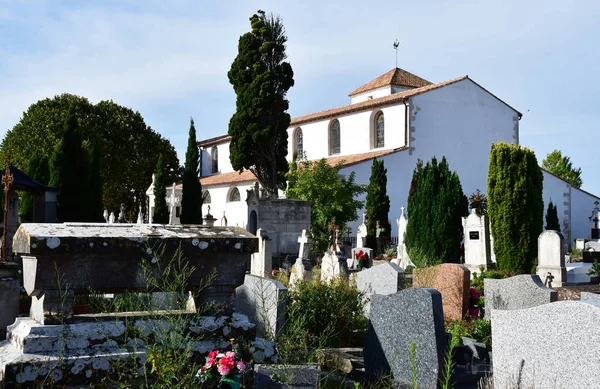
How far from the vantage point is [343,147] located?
128 ft

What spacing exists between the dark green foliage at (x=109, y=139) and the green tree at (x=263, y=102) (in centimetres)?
1300

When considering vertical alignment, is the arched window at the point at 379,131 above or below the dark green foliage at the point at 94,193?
above

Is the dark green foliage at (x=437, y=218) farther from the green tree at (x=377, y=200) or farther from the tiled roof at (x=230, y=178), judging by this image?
the tiled roof at (x=230, y=178)

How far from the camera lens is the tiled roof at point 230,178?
39.5 metres

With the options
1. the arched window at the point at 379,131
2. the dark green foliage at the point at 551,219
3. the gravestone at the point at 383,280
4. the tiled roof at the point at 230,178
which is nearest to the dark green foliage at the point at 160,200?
the tiled roof at the point at 230,178

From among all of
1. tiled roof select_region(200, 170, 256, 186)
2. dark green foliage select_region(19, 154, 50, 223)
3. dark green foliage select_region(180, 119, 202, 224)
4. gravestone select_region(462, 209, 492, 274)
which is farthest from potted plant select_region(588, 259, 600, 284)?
tiled roof select_region(200, 170, 256, 186)

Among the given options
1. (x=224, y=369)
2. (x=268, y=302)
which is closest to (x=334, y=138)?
(x=268, y=302)

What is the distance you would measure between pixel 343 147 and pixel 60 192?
18134mm

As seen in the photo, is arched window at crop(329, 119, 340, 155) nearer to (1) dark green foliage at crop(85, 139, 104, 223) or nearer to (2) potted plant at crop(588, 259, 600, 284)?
(1) dark green foliage at crop(85, 139, 104, 223)

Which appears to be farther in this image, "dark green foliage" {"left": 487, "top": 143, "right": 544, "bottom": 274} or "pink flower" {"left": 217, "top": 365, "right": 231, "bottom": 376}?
"dark green foliage" {"left": 487, "top": 143, "right": 544, "bottom": 274}

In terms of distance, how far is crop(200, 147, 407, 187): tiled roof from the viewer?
3388 cm

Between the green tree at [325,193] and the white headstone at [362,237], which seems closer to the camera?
the white headstone at [362,237]

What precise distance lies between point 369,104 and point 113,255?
32.6m

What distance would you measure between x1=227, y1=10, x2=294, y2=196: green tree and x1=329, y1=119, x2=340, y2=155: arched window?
9358 millimetres
